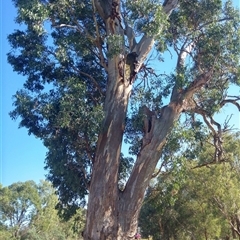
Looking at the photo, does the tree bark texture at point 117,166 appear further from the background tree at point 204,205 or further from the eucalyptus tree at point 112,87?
the background tree at point 204,205

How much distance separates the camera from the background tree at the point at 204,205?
13953 mm

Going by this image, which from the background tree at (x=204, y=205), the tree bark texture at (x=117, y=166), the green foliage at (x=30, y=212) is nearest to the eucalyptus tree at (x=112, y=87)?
the tree bark texture at (x=117, y=166)

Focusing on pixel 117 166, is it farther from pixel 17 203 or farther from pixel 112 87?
pixel 17 203

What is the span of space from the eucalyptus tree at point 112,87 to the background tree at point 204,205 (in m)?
4.36

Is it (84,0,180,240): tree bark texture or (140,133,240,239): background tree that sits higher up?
(140,133,240,239): background tree

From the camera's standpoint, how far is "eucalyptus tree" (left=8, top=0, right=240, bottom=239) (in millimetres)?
6793

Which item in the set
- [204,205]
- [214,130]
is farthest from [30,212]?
[214,130]

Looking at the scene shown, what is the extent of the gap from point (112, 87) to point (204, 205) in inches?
407

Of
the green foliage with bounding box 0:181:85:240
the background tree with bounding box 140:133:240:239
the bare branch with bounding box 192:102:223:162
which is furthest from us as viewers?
the green foliage with bounding box 0:181:85:240

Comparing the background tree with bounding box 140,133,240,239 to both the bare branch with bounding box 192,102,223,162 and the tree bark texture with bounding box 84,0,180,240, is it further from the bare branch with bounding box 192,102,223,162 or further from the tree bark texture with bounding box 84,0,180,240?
the tree bark texture with bounding box 84,0,180,240

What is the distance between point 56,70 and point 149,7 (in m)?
2.58

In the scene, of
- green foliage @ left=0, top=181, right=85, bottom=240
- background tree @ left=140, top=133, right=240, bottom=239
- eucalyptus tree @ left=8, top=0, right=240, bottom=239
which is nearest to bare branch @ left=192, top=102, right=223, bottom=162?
eucalyptus tree @ left=8, top=0, right=240, bottom=239

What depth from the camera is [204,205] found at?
52.0ft

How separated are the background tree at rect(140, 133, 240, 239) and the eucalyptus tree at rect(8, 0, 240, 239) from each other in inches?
172
